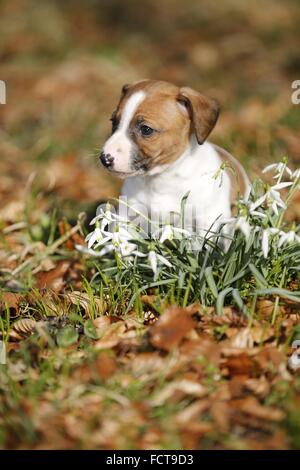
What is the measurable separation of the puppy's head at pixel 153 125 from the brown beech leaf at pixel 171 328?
971 millimetres

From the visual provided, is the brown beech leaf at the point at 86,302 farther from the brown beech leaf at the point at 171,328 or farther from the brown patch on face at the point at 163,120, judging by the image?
the brown patch on face at the point at 163,120

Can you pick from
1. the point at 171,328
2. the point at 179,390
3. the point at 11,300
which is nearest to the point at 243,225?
the point at 171,328

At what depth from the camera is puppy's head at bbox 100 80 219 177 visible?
368 centimetres

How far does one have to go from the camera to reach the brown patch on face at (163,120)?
3.73m

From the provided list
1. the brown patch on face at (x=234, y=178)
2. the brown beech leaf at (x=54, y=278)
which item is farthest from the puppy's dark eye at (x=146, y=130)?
the brown beech leaf at (x=54, y=278)

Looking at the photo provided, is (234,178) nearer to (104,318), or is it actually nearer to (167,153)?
(167,153)

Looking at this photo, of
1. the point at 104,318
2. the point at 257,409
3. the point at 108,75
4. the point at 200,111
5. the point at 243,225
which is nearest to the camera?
the point at 257,409

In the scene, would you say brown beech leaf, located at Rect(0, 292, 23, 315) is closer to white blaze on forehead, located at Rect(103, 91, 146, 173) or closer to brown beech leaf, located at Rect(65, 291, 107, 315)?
brown beech leaf, located at Rect(65, 291, 107, 315)

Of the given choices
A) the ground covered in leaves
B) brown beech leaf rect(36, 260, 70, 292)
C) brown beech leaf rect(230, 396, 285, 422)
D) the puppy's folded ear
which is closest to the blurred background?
the ground covered in leaves

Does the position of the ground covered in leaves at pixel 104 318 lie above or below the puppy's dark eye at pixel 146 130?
below

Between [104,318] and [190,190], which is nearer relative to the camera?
[104,318]

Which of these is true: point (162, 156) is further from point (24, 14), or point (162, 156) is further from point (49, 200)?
point (24, 14)

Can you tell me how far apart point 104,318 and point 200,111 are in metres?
1.43

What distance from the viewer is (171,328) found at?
3143mm
